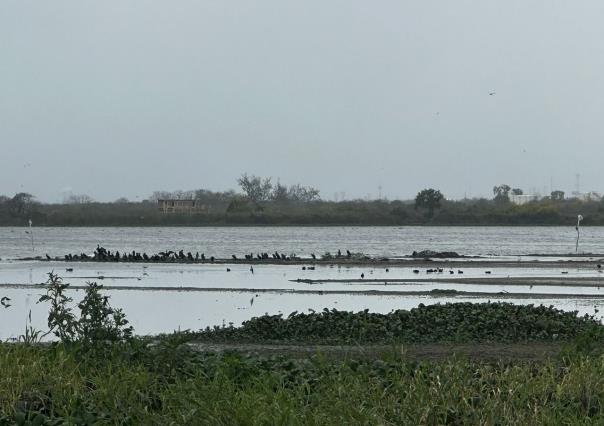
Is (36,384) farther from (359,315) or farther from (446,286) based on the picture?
(446,286)

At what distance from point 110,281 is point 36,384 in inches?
1091

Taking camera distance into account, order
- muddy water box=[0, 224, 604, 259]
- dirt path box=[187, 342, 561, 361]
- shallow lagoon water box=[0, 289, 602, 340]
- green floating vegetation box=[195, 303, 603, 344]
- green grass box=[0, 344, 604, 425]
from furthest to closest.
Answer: muddy water box=[0, 224, 604, 259] < shallow lagoon water box=[0, 289, 602, 340] < green floating vegetation box=[195, 303, 603, 344] < dirt path box=[187, 342, 561, 361] < green grass box=[0, 344, 604, 425]

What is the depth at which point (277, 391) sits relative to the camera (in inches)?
353

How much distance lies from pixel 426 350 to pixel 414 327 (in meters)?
2.82

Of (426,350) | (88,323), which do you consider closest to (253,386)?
(88,323)

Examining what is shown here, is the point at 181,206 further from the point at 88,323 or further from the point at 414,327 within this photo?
the point at 88,323

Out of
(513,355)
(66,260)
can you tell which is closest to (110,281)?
(66,260)

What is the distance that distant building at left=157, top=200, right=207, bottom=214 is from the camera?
151 metres

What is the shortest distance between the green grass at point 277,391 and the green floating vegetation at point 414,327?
21.4 ft

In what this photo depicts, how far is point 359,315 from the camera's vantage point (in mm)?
18203

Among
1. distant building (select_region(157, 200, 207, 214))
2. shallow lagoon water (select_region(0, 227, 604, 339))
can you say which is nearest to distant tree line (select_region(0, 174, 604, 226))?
distant building (select_region(157, 200, 207, 214))

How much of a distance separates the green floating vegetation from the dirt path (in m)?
0.64

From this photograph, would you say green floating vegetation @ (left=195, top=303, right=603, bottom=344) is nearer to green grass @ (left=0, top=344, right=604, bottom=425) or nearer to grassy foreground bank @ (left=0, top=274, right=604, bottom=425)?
grassy foreground bank @ (left=0, top=274, right=604, bottom=425)

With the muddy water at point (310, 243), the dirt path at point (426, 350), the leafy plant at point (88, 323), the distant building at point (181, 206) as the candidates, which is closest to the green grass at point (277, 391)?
the leafy plant at point (88, 323)
